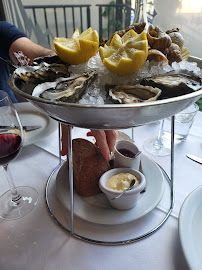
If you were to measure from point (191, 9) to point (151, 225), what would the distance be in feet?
7.31

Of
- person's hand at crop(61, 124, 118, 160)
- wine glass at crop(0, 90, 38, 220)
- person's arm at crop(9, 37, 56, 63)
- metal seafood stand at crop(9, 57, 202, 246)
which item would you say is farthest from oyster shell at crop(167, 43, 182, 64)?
person's arm at crop(9, 37, 56, 63)

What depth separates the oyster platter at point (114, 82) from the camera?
0.37 m

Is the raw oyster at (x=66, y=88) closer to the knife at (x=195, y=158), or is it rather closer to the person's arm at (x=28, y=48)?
the knife at (x=195, y=158)

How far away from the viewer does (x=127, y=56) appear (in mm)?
433

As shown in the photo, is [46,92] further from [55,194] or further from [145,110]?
[55,194]

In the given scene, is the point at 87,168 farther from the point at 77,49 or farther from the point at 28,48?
the point at 28,48

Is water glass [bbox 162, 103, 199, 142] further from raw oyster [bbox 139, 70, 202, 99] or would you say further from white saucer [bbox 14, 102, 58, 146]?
white saucer [bbox 14, 102, 58, 146]

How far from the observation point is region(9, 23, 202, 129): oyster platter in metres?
0.37

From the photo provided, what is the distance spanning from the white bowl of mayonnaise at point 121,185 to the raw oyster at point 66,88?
214 mm

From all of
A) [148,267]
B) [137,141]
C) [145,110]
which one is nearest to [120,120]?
[145,110]

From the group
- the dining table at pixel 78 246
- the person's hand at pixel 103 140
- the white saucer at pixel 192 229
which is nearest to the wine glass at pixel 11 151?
the dining table at pixel 78 246

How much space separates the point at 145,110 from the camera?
0.37 meters

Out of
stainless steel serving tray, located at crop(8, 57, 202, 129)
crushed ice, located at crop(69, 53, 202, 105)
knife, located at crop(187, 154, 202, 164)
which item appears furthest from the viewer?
knife, located at crop(187, 154, 202, 164)

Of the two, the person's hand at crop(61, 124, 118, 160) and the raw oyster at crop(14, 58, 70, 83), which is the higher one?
the raw oyster at crop(14, 58, 70, 83)
